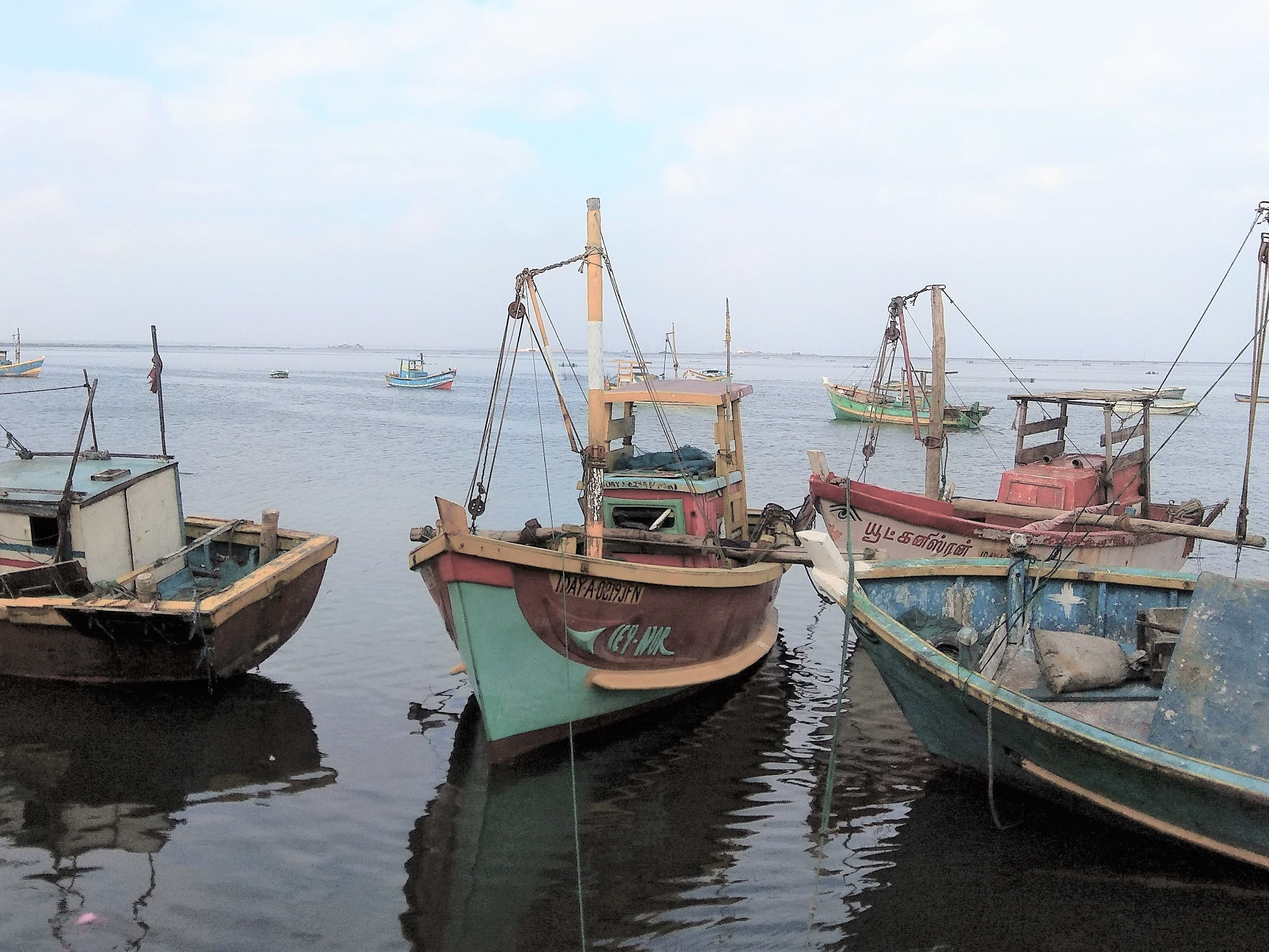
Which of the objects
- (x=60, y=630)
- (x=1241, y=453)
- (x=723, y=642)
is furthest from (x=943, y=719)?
(x=1241, y=453)

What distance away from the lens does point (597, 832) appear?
7.30 m

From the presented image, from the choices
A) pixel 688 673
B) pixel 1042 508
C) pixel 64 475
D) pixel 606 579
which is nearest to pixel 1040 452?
pixel 1042 508

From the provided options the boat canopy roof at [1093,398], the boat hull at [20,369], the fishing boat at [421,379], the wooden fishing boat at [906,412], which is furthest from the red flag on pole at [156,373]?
the boat hull at [20,369]

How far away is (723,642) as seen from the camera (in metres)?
9.76

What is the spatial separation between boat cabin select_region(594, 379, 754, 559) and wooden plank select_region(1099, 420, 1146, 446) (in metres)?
5.86

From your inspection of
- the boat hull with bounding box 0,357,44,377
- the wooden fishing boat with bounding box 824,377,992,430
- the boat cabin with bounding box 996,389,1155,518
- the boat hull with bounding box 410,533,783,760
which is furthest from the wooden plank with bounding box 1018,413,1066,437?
the boat hull with bounding box 0,357,44,377

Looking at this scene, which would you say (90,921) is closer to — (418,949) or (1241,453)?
(418,949)

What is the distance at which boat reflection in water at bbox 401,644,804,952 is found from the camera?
6.13 metres

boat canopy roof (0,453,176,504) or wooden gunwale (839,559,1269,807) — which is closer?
wooden gunwale (839,559,1269,807)

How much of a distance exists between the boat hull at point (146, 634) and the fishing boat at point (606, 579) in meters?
2.13

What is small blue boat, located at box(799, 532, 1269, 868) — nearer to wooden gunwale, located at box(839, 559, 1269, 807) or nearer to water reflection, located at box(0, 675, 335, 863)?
wooden gunwale, located at box(839, 559, 1269, 807)

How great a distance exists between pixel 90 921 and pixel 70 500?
4.66 m

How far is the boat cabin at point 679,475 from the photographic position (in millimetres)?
10078

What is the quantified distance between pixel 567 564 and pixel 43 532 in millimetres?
6097
